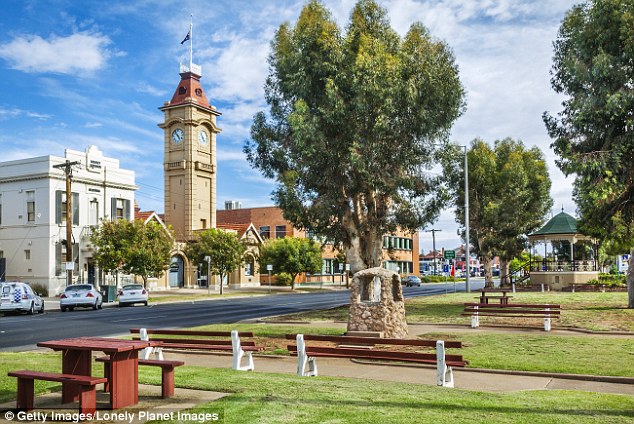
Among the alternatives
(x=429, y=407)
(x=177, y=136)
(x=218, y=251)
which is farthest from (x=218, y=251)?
(x=429, y=407)

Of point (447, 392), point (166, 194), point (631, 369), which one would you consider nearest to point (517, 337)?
point (631, 369)

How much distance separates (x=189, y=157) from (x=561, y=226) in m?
33.6

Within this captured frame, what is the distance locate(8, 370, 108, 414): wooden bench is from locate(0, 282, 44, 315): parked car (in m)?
24.6

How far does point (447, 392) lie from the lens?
352 inches

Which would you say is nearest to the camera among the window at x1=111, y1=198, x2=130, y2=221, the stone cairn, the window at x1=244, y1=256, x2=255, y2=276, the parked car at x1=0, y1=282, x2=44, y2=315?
the stone cairn

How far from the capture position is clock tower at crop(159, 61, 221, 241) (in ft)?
195

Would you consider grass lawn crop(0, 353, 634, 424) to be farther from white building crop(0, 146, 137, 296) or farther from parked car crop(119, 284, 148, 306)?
white building crop(0, 146, 137, 296)

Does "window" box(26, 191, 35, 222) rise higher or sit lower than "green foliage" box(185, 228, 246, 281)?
higher

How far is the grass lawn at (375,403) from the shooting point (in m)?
7.09

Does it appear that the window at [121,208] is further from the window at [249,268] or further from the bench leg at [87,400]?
the bench leg at [87,400]

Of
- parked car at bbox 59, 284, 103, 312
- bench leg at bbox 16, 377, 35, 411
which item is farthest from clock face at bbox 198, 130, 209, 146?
bench leg at bbox 16, 377, 35, 411

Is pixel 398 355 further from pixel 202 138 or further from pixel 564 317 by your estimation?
pixel 202 138

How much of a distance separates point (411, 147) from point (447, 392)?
60.5ft
